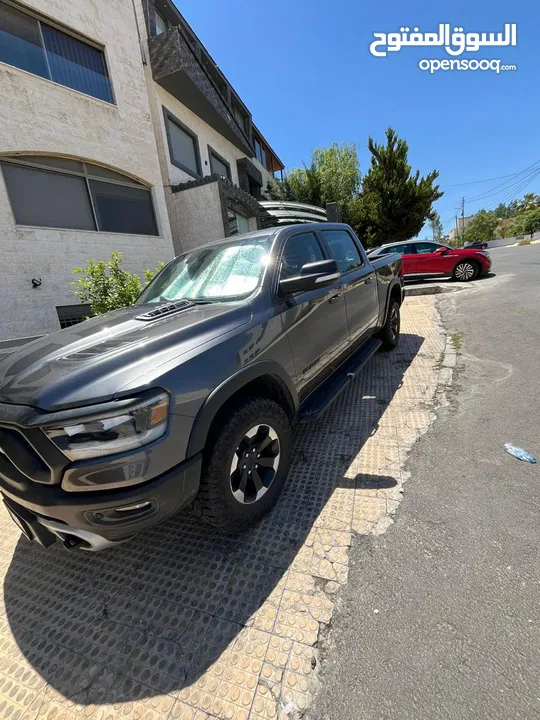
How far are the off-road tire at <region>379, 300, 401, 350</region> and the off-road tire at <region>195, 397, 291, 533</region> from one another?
10.2ft

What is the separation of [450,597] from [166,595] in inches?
57.8

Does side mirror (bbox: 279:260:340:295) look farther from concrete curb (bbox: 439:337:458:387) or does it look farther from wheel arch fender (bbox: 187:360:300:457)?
concrete curb (bbox: 439:337:458:387)

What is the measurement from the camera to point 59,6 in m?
6.71

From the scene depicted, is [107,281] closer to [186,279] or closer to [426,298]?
[186,279]

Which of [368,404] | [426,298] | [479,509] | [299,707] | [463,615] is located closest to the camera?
[299,707]

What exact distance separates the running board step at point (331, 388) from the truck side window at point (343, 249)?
37.9 inches

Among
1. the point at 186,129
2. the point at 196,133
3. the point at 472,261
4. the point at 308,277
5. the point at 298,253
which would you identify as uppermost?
the point at 196,133

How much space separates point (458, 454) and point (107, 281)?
514 centimetres

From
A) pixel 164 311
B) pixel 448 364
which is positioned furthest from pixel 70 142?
pixel 448 364

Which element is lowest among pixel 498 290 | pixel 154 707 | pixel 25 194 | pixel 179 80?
pixel 154 707

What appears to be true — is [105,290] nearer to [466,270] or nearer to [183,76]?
[183,76]

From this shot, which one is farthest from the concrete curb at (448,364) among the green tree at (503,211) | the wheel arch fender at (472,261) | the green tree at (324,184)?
the green tree at (503,211)

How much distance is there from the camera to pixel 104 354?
65.9 inches

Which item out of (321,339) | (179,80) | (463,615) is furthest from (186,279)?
(179,80)
